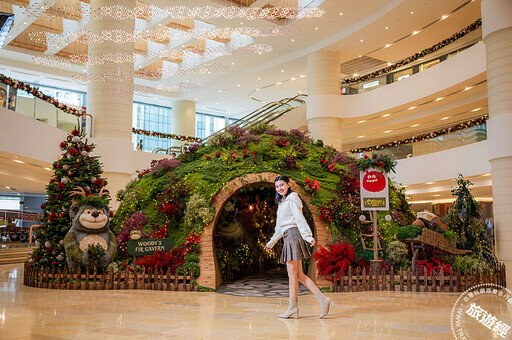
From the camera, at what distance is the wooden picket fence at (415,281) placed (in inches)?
290

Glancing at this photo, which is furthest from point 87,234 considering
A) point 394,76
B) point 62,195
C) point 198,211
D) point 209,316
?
point 394,76

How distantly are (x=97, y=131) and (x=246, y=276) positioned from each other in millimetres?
8068

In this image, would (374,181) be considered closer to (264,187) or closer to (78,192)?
(264,187)

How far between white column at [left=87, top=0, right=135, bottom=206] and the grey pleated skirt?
1089 cm

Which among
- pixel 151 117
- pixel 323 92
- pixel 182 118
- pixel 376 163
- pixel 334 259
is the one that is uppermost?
pixel 151 117

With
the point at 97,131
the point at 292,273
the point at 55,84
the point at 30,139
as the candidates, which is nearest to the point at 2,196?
the point at 55,84

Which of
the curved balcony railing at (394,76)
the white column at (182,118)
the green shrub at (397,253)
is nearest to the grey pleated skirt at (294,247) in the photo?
the green shrub at (397,253)

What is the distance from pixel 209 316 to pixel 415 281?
3868mm

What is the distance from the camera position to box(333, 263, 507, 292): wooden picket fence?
7.36 metres

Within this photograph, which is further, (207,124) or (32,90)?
(207,124)

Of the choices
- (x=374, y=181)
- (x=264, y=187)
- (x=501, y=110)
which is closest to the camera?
(x=374, y=181)

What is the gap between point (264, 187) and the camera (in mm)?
9148

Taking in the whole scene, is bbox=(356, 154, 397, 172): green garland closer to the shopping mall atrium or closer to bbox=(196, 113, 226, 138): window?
the shopping mall atrium

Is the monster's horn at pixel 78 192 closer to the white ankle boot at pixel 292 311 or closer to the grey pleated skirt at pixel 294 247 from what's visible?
the grey pleated skirt at pixel 294 247
